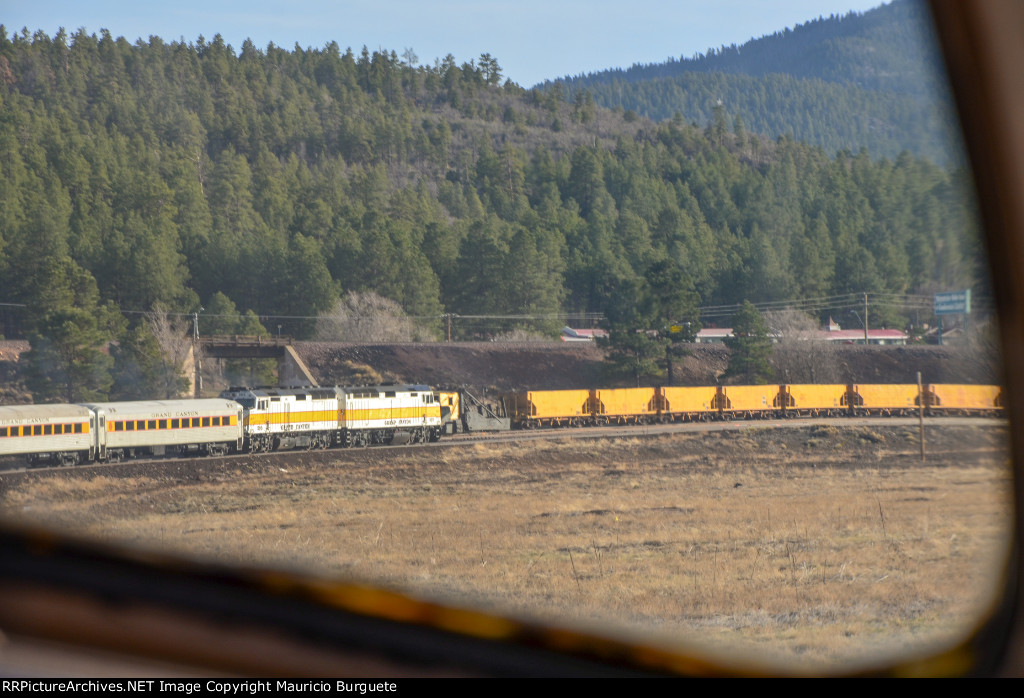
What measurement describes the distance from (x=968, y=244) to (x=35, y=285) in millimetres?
21046

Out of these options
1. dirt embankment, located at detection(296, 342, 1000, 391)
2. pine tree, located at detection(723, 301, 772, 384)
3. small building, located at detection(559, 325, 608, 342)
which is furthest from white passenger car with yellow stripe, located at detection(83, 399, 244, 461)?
pine tree, located at detection(723, 301, 772, 384)

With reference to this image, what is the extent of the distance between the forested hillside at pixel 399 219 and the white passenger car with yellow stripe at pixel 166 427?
77.8 inches

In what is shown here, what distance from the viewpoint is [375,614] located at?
229cm

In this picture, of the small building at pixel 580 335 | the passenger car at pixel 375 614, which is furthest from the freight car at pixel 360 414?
the passenger car at pixel 375 614

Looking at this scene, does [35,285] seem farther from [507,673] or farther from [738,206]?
[507,673]

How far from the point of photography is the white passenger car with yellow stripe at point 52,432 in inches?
650

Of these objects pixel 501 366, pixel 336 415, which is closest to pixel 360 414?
pixel 336 415

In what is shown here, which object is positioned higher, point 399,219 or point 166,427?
point 399,219

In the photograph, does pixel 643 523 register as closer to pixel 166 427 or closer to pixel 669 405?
pixel 166 427

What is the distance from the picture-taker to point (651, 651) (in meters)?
2.69

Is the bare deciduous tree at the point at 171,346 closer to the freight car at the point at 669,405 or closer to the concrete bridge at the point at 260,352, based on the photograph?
the concrete bridge at the point at 260,352

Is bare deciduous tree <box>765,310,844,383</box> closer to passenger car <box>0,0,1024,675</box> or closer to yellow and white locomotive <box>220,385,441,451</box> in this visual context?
yellow and white locomotive <box>220,385,441,451</box>

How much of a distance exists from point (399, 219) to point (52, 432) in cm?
2313
